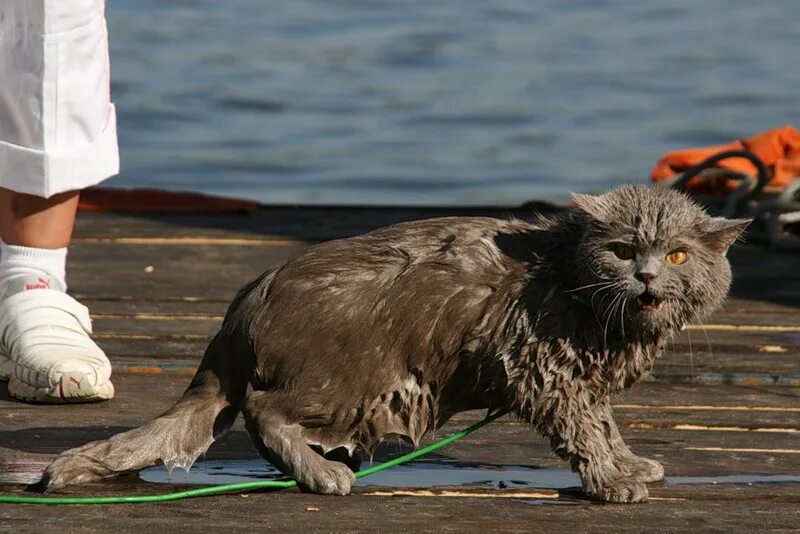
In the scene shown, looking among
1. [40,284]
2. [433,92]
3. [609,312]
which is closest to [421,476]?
[609,312]

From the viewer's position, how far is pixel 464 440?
3654 millimetres

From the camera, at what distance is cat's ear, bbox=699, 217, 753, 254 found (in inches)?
124

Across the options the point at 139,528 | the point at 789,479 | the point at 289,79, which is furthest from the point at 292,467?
the point at 289,79

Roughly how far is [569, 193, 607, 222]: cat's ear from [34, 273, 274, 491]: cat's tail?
634 mm

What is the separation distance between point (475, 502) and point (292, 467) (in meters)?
0.36

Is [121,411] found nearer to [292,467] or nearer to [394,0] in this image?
[292,467]

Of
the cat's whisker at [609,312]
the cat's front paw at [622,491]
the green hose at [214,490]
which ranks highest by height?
the cat's whisker at [609,312]

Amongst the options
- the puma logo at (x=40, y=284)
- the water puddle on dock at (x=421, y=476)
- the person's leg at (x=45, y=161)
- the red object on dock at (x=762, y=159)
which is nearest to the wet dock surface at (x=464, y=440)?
the water puddle on dock at (x=421, y=476)

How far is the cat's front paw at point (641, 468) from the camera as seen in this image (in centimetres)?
324

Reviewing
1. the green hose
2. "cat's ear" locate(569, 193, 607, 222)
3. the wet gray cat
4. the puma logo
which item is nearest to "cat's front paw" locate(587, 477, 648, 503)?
the wet gray cat

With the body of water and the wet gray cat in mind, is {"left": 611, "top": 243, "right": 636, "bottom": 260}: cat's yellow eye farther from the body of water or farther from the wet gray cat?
the body of water

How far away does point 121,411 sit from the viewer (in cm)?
382

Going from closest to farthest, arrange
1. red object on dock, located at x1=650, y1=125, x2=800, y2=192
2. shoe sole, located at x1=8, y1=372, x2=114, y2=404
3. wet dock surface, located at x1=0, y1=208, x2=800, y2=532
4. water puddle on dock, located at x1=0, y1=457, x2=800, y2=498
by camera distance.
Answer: wet dock surface, located at x1=0, y1=208, x2=800, y2=532 → water puddle on dock, located at x1=0, y1=457, x2=800, y2=498 → shoe sole, located at x1=8, y1=372, x2=114, y2=404 → red object on dock, located at x1=650, y1=125, x2=800, y2=192

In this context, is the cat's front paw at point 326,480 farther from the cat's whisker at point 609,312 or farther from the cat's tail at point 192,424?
the cat's whisker at point 609,312
